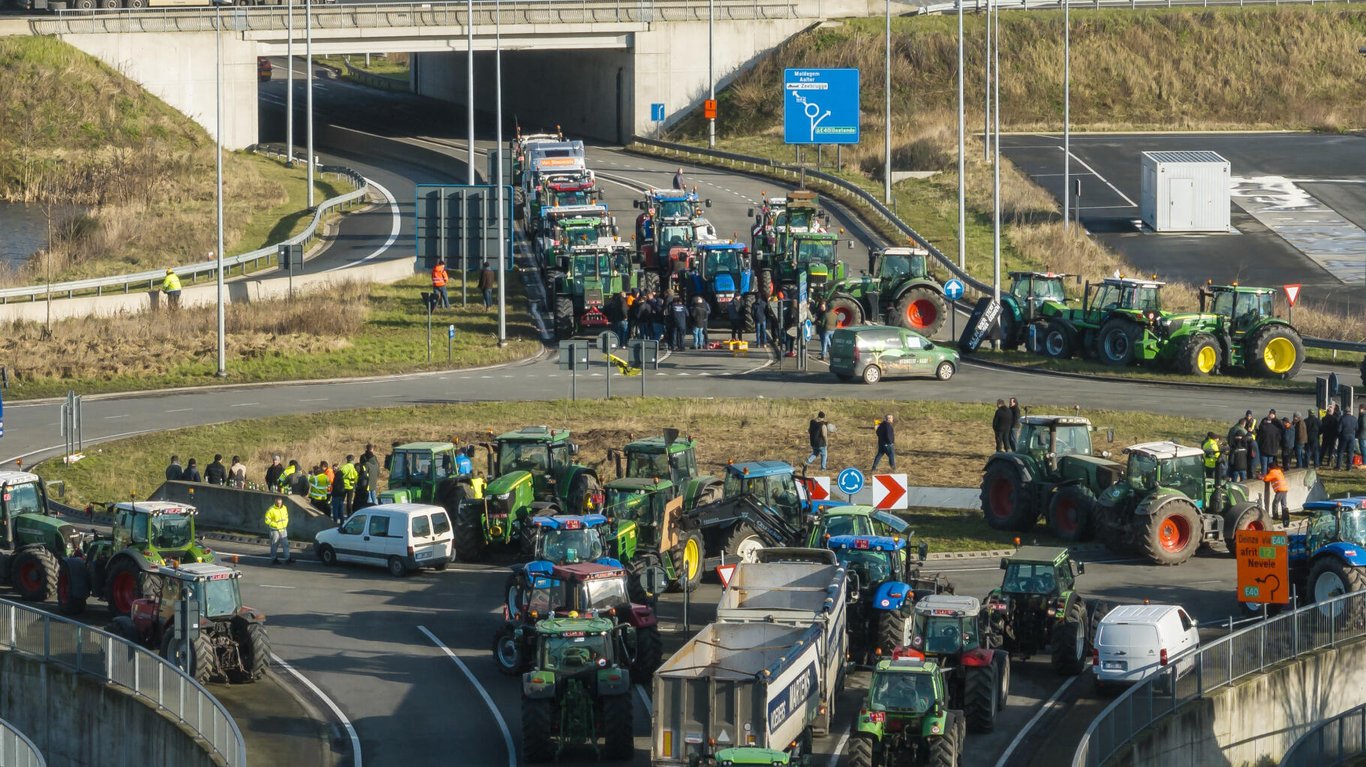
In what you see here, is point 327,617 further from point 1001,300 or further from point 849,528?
point 1001,300

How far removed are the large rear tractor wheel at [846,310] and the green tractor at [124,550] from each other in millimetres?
25764

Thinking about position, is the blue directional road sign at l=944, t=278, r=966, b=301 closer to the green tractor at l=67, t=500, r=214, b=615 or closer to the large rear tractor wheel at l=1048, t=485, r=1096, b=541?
the large rear tractor wheel at l=1048, t=485, r=1096, b=541

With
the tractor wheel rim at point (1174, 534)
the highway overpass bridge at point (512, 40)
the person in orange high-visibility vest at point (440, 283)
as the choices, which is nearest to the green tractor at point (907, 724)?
the tractor wheel rim at point (1174, 534)

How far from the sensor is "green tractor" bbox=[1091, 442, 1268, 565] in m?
33.8

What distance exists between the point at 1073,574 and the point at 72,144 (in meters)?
67.4

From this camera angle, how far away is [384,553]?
3453 cm

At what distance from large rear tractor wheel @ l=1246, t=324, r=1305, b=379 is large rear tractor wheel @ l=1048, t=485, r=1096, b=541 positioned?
15913 mm

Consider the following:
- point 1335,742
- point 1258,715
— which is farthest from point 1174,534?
point 1335,742

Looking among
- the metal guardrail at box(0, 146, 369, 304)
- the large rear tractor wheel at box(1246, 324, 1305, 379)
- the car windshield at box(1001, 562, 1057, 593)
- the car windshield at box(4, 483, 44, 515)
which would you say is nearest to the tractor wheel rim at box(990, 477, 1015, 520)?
the car windshield at box(1001, 562, 1057, 593)

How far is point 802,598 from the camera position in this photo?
2744 cm

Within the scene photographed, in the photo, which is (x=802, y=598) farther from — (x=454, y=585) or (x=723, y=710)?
(x=454, y=585)

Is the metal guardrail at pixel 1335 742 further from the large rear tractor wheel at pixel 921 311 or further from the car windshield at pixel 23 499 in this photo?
the large rear tractor wheel at pixel 921 311

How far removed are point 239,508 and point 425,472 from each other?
4.13 m

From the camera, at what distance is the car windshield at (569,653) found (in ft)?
80.3
